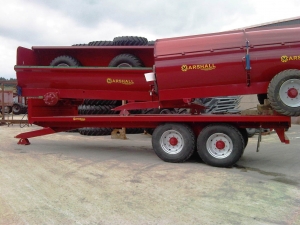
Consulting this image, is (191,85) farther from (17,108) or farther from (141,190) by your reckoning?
(17,108)

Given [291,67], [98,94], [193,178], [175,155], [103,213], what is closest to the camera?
[103,213]

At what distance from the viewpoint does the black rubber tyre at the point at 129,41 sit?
10.3m

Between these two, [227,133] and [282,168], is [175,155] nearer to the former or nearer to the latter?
[227,133]

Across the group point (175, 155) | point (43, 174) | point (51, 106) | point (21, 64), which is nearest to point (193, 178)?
point (175, 155)

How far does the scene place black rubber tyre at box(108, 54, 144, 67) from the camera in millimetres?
8734

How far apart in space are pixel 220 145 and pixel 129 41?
16.5 ft

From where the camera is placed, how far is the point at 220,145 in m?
6.95

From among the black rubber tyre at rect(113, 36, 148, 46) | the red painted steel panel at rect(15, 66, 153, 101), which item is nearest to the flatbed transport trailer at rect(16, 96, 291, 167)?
the red painted steel panel at rect(15, 66, 153, 101)

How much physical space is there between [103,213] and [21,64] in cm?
620

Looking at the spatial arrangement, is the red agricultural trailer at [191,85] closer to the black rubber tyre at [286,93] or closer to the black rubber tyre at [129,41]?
the black rubber tyre at [286,93]

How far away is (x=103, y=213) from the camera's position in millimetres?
4160

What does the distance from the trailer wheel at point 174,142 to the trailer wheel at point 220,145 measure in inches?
9.8

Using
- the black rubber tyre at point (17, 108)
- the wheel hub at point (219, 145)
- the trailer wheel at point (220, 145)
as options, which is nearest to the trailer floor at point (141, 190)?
the trailer wheel at point (220, 145)

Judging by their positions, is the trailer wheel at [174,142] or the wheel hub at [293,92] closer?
the wheel hub at [293,92]
